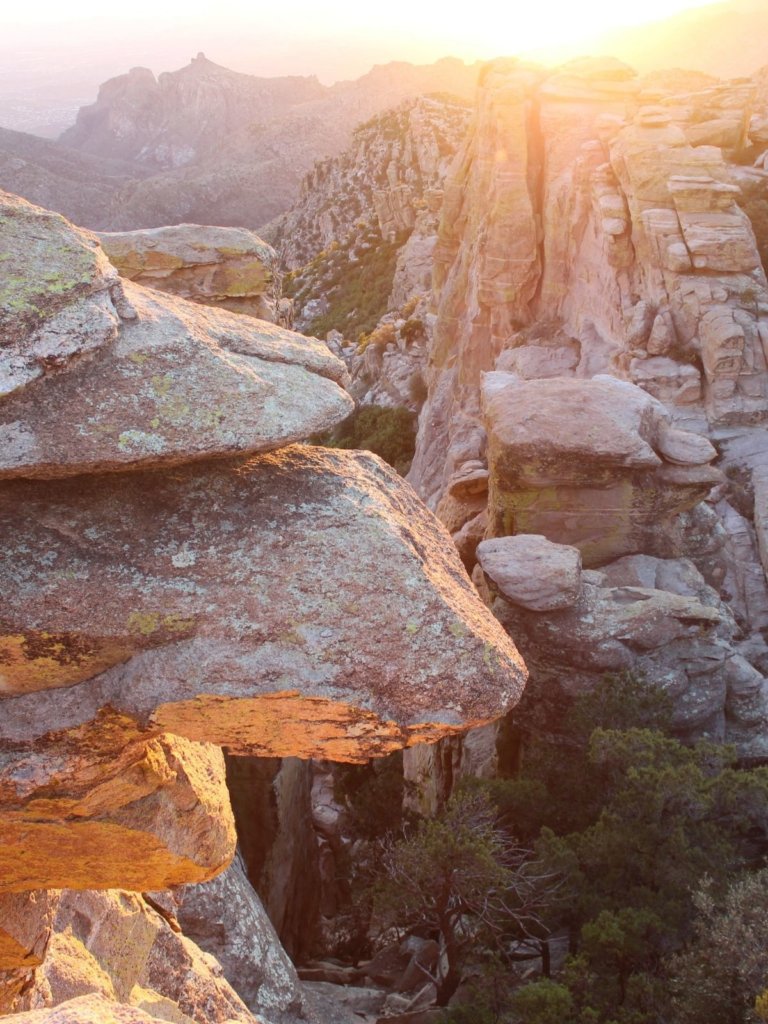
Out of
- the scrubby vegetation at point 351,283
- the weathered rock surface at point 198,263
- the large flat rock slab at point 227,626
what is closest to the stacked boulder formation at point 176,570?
the large flat rock slab at point 227,626

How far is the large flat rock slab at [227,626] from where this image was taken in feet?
16.2

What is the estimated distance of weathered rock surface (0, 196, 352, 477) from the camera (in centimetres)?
476

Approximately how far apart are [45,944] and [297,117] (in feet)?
515

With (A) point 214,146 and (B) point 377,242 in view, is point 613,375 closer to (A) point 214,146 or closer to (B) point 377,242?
(B) point 377,242

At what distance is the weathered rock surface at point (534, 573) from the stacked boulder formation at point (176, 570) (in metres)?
10.6

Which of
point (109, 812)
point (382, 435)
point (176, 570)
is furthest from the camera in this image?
point (382, 435)

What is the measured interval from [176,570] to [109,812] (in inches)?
81.4

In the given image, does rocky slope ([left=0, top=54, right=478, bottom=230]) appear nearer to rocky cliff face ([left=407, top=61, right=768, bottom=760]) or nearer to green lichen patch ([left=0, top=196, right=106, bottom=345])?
rocky cliff face ([left=407, top=61, right=768, bottom=760])

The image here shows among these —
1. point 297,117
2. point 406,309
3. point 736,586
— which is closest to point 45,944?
point 736,586

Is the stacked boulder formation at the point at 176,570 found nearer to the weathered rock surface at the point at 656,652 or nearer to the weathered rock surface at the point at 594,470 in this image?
the weathered rock surface at the point at 656,652

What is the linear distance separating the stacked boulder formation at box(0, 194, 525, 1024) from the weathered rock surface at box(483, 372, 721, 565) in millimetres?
12922

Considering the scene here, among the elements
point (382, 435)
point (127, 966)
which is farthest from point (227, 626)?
point (382, 435)

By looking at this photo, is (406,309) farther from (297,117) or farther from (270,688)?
(297,117)

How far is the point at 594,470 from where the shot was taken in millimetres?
18391
